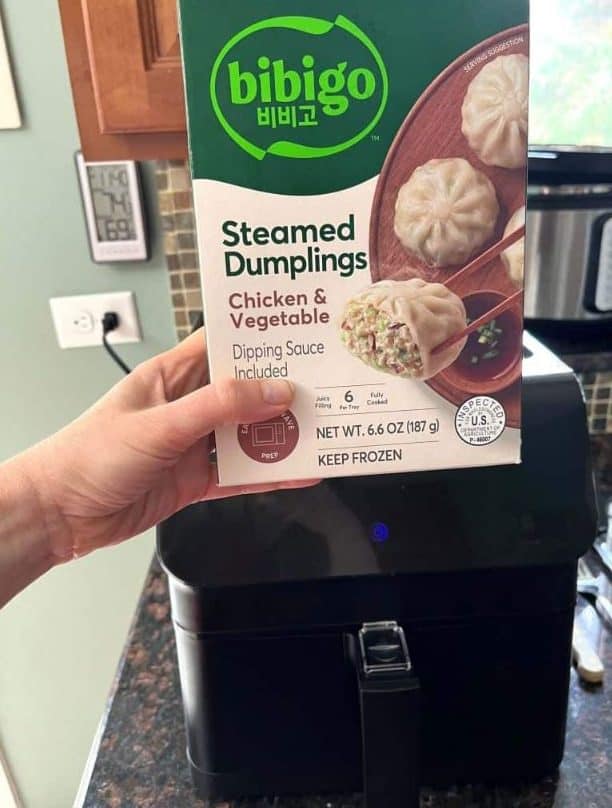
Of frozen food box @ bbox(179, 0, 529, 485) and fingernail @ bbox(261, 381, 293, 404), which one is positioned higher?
frozen food box @ bbox(179, 0, 529, 485)

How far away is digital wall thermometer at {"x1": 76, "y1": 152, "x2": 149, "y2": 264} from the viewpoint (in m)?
1.05

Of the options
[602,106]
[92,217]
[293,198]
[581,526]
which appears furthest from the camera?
[602,106]

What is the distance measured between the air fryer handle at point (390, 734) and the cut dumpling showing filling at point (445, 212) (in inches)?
10.9

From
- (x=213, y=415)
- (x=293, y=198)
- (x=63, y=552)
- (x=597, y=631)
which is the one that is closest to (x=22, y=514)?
(x=63, y=552)

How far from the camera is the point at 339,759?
1.97 feet

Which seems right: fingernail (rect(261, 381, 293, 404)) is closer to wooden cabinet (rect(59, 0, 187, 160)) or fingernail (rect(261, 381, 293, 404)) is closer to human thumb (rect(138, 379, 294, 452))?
human thumb (rect(138, 379, 294, 452))

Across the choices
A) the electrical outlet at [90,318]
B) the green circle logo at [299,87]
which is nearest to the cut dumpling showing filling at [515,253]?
the green circle logo at [299,87]

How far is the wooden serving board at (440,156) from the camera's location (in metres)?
0.42

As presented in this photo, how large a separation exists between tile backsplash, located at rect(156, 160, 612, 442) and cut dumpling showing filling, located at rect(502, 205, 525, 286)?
0.65m

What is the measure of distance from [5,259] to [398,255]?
0.82 metres

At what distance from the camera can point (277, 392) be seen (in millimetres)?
459

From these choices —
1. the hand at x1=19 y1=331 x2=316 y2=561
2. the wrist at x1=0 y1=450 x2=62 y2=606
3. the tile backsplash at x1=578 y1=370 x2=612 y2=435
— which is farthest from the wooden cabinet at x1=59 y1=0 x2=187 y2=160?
the tile backsplash at x1=578 y1=370 x2=612 y2=435

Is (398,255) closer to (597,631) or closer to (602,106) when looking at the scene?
(597,631)

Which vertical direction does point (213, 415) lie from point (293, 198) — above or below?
below
